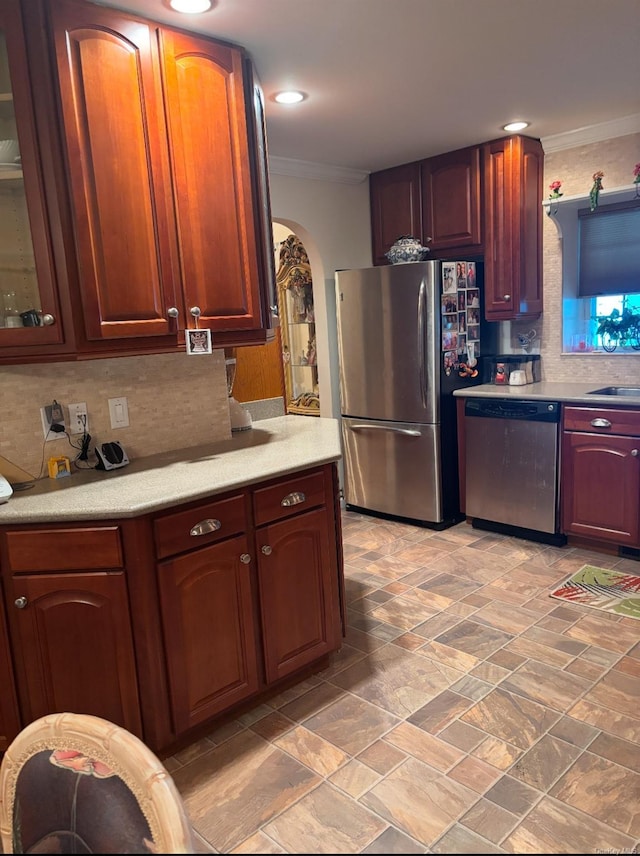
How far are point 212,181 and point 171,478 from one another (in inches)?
41.2

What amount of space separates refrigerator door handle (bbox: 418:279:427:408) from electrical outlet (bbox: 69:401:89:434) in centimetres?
215

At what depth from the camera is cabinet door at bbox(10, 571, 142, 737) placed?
1808mm

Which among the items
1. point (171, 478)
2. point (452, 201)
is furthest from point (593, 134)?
point (171, 478)

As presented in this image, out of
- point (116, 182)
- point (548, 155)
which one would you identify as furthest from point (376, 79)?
point (548, 155)

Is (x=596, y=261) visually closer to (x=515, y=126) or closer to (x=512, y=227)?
(x=512, y=227)

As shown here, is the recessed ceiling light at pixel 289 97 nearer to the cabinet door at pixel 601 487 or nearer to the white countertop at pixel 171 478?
the white countertop at pixel 171 478

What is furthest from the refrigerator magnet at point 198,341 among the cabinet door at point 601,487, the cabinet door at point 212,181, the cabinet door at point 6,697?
the cabinet door at point 601,487

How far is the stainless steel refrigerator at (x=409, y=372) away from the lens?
12.3 feet

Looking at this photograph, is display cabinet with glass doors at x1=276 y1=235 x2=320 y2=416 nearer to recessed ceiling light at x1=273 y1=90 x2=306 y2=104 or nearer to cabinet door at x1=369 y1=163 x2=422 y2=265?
cabinet door at x1=369 y1=163 x2=422 y2=265

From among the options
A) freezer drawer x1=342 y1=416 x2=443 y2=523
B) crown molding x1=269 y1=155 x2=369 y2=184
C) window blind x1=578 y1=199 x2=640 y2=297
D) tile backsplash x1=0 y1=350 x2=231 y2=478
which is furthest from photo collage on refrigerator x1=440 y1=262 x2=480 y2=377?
tile backsplash x1=0 y1=350 x2=231 y2=478

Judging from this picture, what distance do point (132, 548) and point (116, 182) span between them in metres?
1.14

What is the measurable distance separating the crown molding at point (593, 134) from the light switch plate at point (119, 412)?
120 inches

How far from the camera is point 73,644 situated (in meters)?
1.84

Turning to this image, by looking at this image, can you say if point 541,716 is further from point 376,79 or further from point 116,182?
point 376,79
